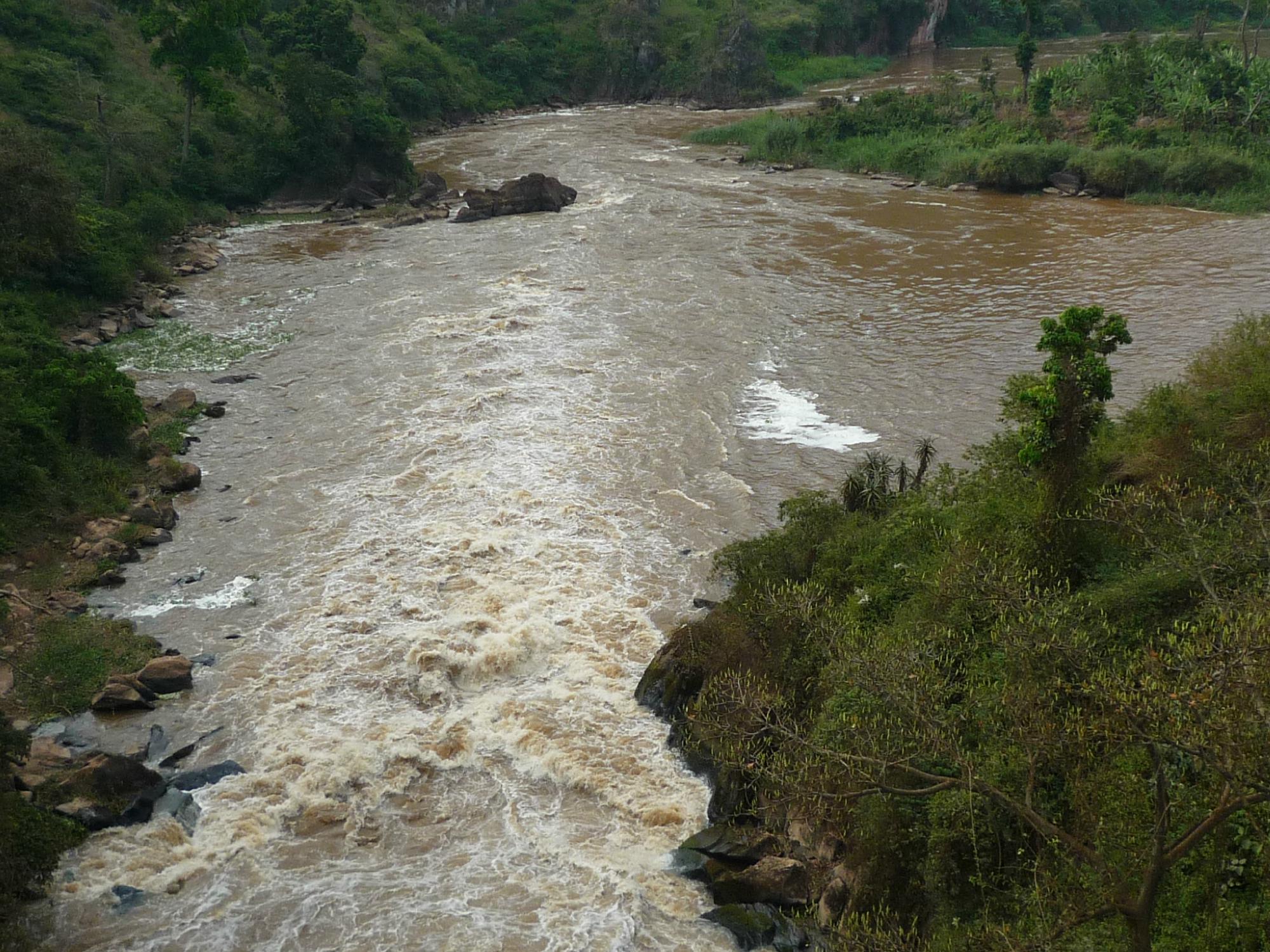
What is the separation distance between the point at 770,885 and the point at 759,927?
49cm

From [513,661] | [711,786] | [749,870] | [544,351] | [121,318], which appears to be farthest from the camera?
[121,318]

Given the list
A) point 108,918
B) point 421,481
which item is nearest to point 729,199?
point 421,481

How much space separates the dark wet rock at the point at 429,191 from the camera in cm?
5031

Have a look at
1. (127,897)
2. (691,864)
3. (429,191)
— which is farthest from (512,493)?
(429,191)

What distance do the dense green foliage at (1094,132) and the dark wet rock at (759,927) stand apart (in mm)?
41194

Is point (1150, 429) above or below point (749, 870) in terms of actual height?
above

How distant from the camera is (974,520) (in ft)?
44.9

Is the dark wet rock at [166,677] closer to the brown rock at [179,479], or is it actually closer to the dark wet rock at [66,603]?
the dark wet rock at [66,603]

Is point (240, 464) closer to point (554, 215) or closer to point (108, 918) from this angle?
point (108, 918)

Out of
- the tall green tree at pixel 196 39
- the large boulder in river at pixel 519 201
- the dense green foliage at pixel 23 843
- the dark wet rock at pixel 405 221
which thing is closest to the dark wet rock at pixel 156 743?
the dense green foliage at pixel 23 843

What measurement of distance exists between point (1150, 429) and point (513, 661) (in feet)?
32.8

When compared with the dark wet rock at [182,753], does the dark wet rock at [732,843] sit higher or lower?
lower

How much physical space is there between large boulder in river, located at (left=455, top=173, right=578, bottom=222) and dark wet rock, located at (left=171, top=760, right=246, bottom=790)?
36991 mm

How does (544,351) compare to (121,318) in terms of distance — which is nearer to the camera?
(544,351)
